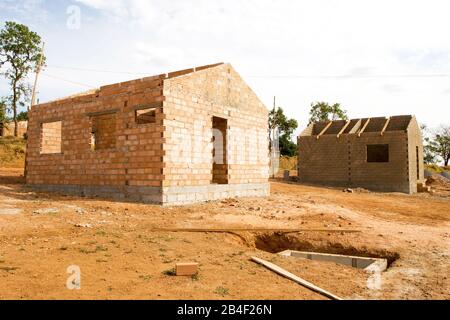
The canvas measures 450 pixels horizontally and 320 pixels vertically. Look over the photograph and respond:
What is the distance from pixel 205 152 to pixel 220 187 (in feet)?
4.76

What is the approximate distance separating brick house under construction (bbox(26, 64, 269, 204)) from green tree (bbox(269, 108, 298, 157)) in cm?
2454

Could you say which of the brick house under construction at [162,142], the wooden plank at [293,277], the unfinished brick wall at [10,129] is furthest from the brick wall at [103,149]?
the unfinished brick wall at [10,129]

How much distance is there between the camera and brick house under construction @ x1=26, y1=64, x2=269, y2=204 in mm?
10562

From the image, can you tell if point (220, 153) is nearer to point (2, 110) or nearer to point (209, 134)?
point (209, 134)

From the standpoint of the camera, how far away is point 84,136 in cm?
1260

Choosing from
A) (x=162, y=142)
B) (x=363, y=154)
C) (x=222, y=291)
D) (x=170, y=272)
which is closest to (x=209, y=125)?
(x=162, y=142)

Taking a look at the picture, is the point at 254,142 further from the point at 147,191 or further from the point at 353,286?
the point at 353,286

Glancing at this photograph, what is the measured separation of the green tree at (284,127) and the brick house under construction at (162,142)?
80.5 ft

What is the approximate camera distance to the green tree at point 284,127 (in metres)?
39.6

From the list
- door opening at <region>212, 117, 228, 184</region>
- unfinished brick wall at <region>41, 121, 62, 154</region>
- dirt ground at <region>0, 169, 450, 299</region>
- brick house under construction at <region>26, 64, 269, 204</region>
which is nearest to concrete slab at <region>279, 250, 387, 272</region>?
dirt ground at <region>0, 169, 450, 299</region>

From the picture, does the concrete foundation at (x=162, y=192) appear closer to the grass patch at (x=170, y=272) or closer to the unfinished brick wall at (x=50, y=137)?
the unfinished brick wall at (x=50, y=137)

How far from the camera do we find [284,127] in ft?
138

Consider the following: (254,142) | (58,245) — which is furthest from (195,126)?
(58,245)

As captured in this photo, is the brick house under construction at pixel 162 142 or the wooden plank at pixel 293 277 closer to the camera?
the wooden plank at pixel 293 277
